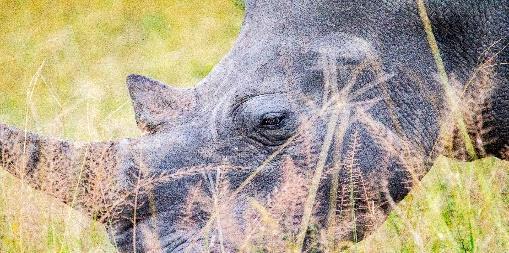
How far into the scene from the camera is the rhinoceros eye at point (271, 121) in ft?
10.6

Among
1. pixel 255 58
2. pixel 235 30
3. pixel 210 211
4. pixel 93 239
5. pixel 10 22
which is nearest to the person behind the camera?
pixel 210 211

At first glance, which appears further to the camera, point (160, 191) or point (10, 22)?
point (10, 22)

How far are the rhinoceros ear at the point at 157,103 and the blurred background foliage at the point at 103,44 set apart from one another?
13.8 feet

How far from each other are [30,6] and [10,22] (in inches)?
9.8

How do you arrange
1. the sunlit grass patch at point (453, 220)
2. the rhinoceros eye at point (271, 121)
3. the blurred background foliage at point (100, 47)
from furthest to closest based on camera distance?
the blurred background foliage at point (100, 47)
the rhinoceros eye at point (271, 121)
the sunlit grass patch at point (453, 220)

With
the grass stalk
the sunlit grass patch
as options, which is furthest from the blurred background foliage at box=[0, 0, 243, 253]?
the grass stalk

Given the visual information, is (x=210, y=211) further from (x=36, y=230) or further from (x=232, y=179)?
(x=36, y=230)

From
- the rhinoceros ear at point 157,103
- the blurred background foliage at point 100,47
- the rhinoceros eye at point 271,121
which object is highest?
the blurred background foliage at point 100,47

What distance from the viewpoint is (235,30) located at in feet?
27.9

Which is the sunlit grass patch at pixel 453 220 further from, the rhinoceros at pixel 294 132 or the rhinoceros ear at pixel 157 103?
the rhinoceros ear at pixel 157 103

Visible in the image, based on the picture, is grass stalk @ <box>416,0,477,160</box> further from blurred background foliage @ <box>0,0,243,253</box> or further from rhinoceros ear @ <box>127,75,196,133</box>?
blurred background foliage @ <box>0,0,243,253</box>

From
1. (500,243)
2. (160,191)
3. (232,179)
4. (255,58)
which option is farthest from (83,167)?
(500,243)

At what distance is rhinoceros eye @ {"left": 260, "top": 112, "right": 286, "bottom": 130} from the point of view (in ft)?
10.6

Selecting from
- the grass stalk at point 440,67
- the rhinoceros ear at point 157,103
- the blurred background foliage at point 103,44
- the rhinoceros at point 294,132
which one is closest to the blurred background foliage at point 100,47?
the blurred background foliage at point 103,44
